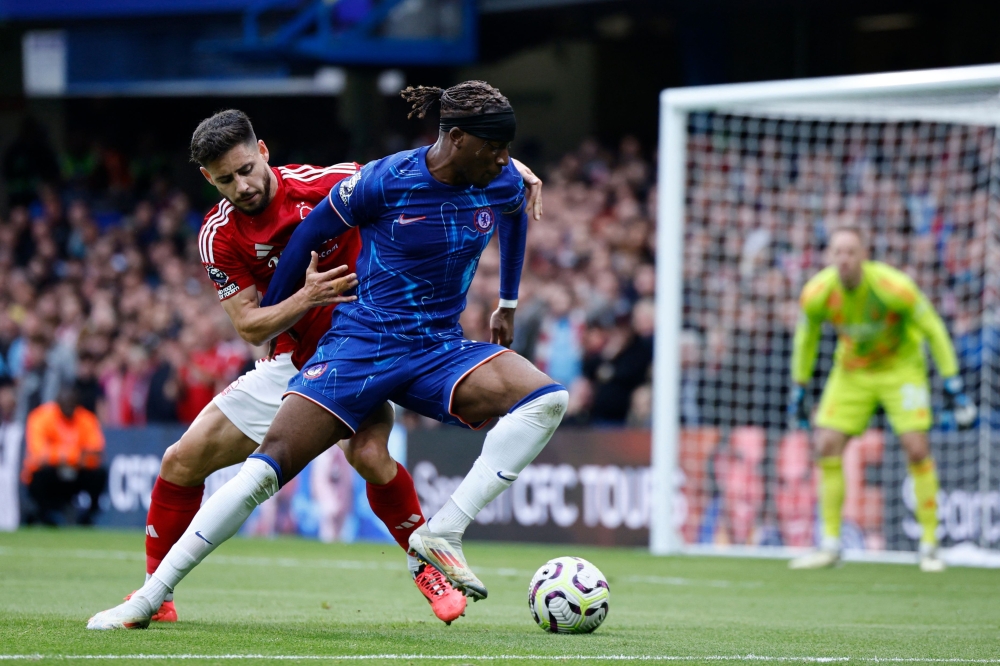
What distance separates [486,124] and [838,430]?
5.54 meters

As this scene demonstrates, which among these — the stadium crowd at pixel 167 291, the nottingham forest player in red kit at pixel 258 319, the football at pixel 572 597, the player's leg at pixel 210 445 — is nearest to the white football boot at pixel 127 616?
the nottingham forest player in red kit at pixel 258 319

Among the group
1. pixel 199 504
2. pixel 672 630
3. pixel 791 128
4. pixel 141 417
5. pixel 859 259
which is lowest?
pixel 141 417

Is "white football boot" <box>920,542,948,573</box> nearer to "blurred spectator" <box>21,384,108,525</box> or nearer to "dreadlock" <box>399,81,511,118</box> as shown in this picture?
"dreadlock" <box>399,81,511,118</box>

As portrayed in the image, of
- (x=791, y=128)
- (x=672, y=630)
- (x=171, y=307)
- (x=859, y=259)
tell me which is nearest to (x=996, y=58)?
(x=791, y=128)

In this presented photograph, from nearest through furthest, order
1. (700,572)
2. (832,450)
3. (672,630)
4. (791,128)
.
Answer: (672,630)
(700,572)
(832,450)
(791,128)

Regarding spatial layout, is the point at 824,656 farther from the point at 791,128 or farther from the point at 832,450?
the point at 791,128

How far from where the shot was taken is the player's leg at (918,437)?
979 centimetres

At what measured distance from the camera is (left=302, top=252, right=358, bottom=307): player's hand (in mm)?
5379

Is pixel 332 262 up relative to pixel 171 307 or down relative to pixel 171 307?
up

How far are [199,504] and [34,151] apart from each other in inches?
668

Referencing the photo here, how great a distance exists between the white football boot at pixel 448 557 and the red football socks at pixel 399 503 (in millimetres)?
575

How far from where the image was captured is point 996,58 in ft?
56.4

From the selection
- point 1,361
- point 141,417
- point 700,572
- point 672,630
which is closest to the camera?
point 672,630

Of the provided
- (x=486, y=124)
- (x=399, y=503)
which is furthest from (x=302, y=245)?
(x=399, y=503)
